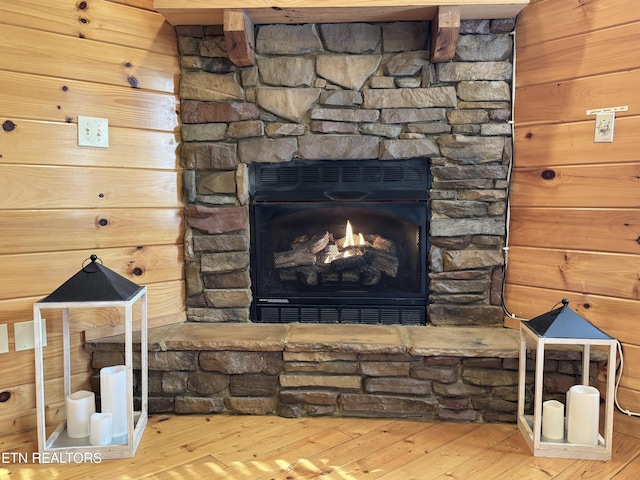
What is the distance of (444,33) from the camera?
1904 mm

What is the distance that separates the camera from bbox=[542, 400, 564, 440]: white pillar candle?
168 cm

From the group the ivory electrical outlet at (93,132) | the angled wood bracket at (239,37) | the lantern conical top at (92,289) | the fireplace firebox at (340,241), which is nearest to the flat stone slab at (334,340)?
the fireplace firebox at (340,241)

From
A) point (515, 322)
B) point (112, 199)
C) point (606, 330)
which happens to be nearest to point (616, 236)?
point (606, 330)

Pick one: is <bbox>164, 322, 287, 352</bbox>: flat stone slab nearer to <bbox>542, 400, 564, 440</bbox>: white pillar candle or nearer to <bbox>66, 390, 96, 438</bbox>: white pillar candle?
<bbox>66, 390, 96, 438</bbox>: white pillar candle

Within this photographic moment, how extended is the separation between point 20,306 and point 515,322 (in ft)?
6.81

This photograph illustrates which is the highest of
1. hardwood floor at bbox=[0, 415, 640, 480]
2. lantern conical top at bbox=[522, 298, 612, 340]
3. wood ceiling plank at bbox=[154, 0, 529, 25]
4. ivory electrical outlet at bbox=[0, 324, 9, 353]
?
wood ceiling plank at bbox=[154, 0, 529, 25]

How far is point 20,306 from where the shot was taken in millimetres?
1791

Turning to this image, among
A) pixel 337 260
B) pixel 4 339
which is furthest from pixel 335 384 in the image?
pixel 4 339

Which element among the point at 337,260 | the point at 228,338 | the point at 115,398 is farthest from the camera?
the point at 337,260

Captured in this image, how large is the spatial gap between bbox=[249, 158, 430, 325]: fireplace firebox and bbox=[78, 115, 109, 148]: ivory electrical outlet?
0.63 metres

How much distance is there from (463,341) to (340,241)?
722 millimetres

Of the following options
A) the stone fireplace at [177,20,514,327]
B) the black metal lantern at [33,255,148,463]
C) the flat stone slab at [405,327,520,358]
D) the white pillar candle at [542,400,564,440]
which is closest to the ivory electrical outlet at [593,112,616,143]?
the stone fireplace at [177,20,514,327]

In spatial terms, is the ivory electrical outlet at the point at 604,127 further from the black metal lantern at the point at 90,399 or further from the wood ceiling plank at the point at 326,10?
the black metal lantern at the point at 90,399

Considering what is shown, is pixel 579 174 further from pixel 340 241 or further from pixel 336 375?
pixel 336 375
